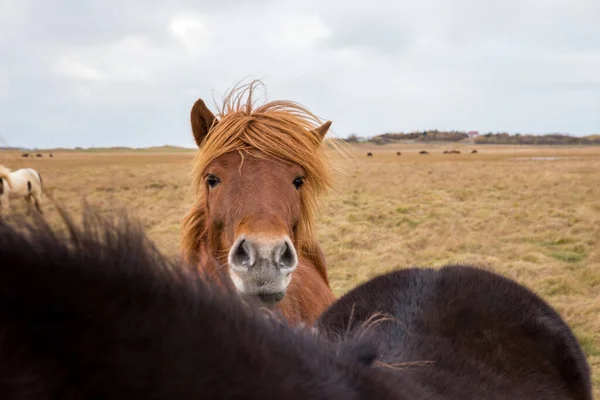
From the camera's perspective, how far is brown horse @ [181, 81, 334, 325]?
255 centimetres

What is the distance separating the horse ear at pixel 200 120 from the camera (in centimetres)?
321

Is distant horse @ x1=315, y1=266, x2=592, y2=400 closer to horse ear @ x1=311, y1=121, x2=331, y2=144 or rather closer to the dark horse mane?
the dark horse mane

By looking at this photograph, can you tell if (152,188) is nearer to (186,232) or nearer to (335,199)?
(335,199)

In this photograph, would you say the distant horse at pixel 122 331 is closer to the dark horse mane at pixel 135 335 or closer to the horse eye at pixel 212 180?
the dark horse mane at pixel 135 335

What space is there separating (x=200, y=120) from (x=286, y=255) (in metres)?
1.23

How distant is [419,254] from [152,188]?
16.0 meters

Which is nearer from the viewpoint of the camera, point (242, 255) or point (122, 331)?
point (122, 331)

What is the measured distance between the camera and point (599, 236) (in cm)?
1027

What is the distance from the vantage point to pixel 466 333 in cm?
170

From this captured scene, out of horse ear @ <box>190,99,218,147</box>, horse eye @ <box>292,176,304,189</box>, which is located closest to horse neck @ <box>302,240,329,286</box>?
horse eye @ <box>292,176,304,189</box>

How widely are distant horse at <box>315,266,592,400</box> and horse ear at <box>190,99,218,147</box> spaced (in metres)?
1.68

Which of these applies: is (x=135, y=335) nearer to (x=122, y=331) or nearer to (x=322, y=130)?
(x=122, y=331)

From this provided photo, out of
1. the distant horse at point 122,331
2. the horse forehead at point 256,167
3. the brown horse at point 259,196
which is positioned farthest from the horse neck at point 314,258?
the distant horse at point 122,331

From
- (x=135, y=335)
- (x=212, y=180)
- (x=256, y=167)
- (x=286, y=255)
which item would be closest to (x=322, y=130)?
(x=256, y=167)
